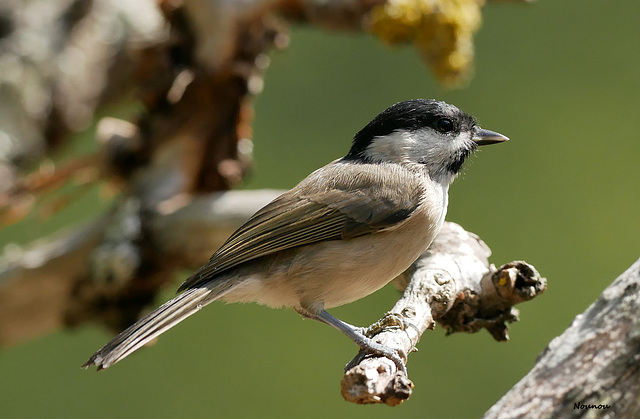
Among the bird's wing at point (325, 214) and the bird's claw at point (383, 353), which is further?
the bird's wing at point (325, 214)

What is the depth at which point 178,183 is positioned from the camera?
289cm

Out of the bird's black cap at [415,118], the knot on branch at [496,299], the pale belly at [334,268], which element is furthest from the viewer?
the bird's black cap at [415,118]

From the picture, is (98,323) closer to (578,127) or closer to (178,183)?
(178,183)

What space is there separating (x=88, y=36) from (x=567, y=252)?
2.46m

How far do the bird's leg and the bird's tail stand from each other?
28cm

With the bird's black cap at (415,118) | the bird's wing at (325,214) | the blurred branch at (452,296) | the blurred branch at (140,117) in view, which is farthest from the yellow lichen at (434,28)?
the blurred branch at (452,296)

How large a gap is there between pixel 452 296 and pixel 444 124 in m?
0.64

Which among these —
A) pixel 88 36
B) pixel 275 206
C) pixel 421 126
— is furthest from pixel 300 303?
pixel 88 36

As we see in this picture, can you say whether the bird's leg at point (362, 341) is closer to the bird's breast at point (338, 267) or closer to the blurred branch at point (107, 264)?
the bird's breast at point (338, 267)

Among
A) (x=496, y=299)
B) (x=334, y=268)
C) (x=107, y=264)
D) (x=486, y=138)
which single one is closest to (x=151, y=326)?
(x=334, y=268)

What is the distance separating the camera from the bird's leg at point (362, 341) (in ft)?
5.16

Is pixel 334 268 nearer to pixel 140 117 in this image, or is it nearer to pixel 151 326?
pixel 151 326

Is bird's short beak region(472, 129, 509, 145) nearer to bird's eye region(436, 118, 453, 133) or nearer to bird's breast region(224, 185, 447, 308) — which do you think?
bird's eye region(436, 118, 453, 133)

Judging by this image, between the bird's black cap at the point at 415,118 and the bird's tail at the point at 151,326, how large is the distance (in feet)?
2.30
